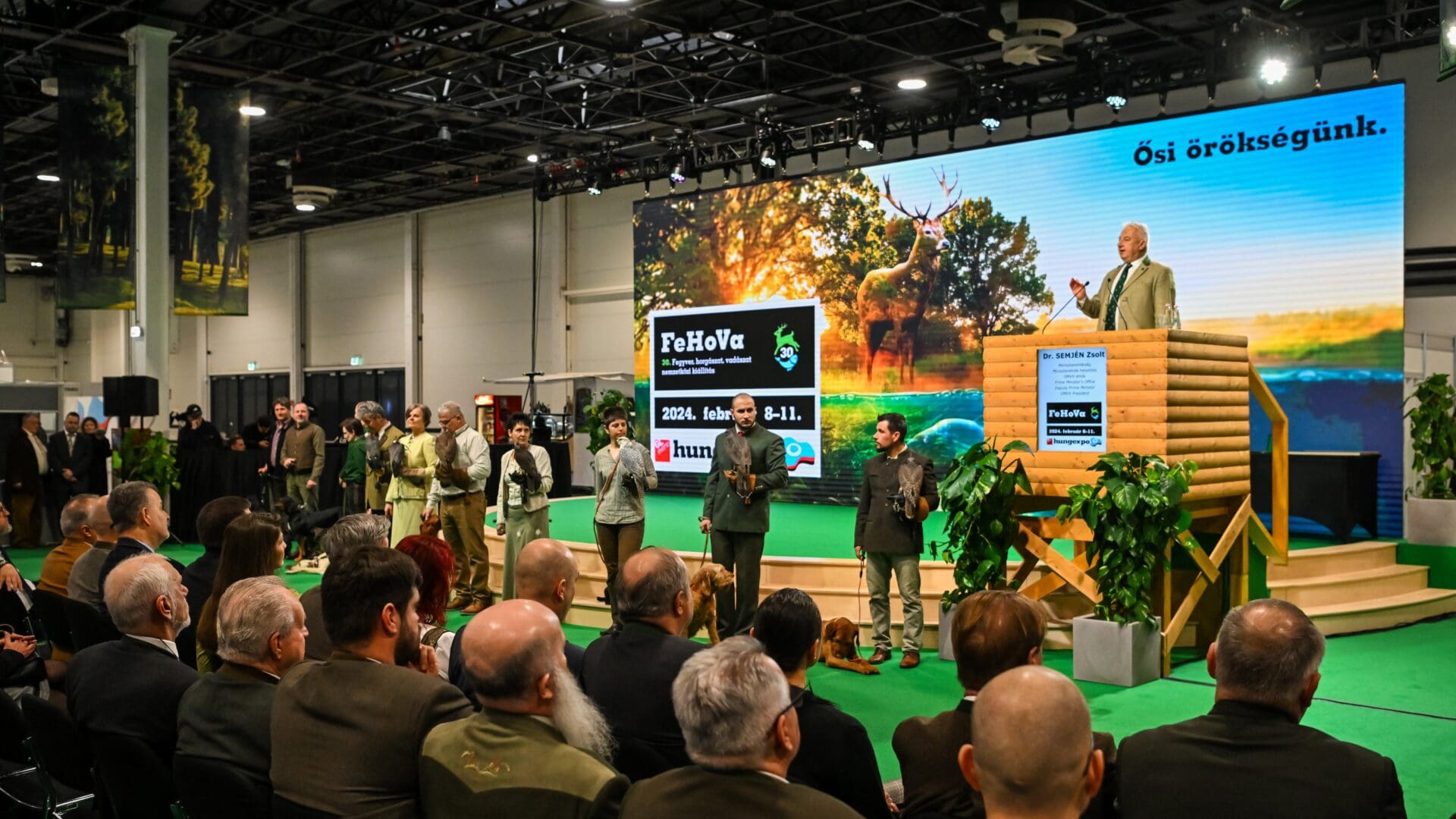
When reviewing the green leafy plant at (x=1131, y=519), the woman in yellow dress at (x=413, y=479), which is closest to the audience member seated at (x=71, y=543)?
the woman in yellow dress at (x=413, y=479)

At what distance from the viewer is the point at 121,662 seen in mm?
3287

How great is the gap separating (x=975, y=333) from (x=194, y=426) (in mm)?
9501

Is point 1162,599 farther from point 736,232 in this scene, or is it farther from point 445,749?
point 736,232

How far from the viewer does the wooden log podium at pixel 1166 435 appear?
6441 millimetres

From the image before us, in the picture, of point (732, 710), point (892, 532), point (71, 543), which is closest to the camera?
point (732, 710)

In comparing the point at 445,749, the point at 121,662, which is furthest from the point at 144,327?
the point at 445,749

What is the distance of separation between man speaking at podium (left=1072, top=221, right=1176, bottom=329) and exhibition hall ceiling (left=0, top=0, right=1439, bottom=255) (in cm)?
443

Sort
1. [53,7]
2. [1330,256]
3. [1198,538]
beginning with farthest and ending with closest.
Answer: [53,7] < [1330,256] < [1198,538]

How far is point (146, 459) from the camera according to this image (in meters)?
12.9

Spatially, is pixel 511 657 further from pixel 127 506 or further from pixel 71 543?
pixel 71 543

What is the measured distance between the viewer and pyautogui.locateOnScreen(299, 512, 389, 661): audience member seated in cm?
363

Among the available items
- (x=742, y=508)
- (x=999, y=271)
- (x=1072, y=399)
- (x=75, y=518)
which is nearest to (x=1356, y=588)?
(x=1072, y=399)

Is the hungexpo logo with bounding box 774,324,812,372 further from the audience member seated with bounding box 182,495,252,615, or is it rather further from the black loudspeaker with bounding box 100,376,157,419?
the audience member seated with bounding box 182,495,252,615

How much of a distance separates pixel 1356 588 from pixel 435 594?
726cm
